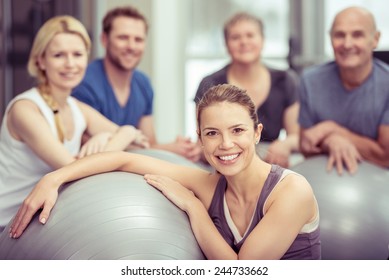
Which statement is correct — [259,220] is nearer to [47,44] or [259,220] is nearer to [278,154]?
[278,154]

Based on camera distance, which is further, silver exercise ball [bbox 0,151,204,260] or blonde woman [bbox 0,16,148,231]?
blonde woman [bbox 0,16,148,231]

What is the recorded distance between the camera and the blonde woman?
1.01 m

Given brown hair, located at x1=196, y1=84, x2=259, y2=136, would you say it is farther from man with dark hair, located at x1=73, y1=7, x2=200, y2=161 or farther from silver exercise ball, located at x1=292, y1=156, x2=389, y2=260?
man with dark hair, located at x1=73, y1=7, x2=200, y2=161

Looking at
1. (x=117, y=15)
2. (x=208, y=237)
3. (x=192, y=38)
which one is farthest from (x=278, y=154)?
(x=192, y=38)

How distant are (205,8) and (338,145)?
1.02 metres

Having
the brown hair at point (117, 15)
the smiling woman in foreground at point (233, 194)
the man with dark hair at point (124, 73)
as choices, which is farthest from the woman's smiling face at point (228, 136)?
the brown hair at point (117, 15)

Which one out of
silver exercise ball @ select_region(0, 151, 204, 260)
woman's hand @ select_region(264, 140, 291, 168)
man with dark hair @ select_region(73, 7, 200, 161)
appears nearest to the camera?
silver exercise ball @ select_region(0, 151, 204, 260)

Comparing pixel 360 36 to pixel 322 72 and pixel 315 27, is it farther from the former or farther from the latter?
pixel 315 27

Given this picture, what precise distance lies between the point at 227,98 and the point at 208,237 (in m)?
0.19

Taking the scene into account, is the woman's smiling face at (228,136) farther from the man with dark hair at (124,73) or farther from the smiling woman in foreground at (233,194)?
the man with dark hair at (124,73)

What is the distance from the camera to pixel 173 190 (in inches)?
34.7

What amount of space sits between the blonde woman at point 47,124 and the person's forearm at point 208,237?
0.82 feet

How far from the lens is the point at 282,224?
0.83 meters

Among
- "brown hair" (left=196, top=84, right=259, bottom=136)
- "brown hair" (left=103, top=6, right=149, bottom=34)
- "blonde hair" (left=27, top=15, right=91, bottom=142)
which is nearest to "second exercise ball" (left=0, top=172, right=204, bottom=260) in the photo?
"brown hair" (left=196, top=84, right=259, bottom=136)
